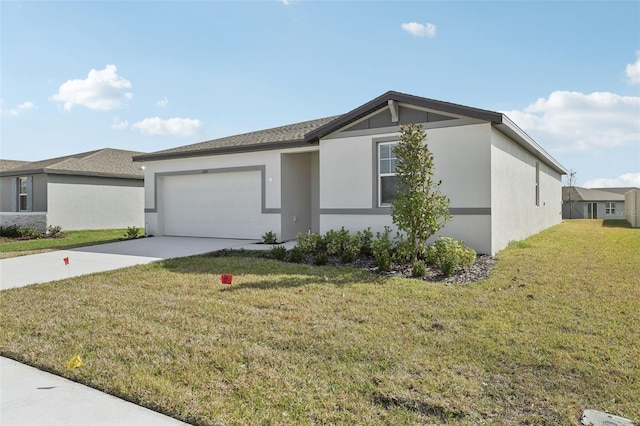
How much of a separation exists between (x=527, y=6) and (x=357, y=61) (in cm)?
513

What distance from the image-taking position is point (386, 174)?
1049cm

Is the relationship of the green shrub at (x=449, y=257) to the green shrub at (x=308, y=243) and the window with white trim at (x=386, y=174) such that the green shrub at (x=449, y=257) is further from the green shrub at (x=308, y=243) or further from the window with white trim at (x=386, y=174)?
the green shrub at (x=308, y=243)

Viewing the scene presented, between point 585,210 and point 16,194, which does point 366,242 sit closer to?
point 16,194

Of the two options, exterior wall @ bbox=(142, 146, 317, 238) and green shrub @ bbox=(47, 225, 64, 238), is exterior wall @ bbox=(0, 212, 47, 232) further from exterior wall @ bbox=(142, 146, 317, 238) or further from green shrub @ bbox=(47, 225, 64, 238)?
exterior wall @ bbox=(142, 146, 317, 238)

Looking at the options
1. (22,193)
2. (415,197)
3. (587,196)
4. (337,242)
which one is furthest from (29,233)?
(587,196)

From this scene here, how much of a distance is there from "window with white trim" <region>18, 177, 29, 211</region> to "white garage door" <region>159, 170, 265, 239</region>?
31.6ft

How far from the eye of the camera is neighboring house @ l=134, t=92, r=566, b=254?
9.49m

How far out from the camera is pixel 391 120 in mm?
10266

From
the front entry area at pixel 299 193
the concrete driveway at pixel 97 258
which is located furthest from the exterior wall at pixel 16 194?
the front entry area at pixel 299 193

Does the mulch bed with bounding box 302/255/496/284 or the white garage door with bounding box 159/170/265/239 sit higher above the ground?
the white garage door with bounding box 159/170/265/239

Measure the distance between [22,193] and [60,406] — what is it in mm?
21960

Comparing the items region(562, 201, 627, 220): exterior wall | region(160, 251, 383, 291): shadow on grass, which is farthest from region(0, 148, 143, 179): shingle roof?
region(562, 201, 627, 220): exterior wall

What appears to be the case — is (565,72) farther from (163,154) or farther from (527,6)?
(163,154)

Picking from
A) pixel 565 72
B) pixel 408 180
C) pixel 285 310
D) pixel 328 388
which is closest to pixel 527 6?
pixel 565 72
